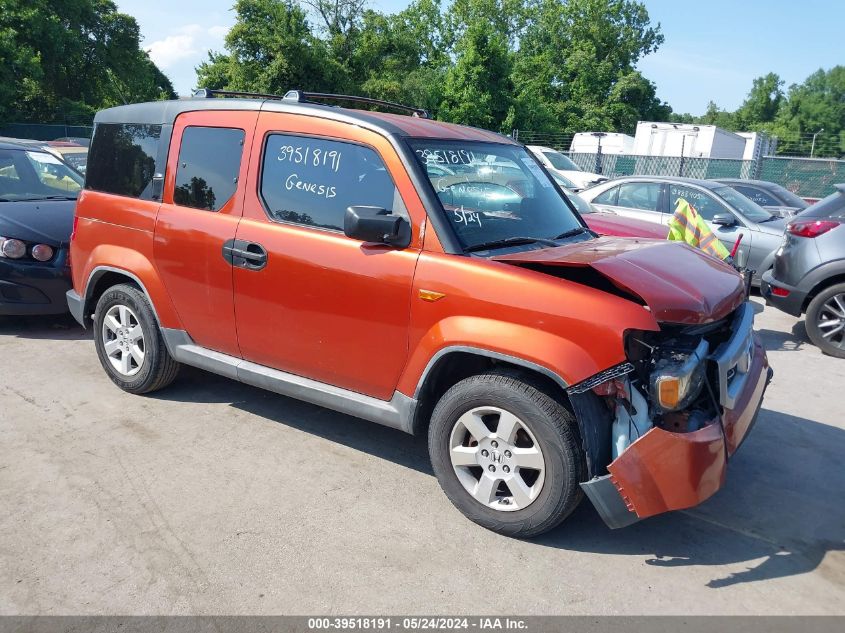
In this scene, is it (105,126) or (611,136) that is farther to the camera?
(611,136)

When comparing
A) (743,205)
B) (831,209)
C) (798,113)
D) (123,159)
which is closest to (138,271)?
(123,159)

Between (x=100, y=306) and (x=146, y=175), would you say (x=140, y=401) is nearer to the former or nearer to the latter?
(x=100, y=306)

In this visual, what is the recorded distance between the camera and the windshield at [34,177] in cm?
705

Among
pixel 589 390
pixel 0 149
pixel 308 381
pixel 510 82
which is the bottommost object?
pixel 308 381

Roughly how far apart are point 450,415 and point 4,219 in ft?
17.0

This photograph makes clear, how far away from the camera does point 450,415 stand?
3346 millimetres

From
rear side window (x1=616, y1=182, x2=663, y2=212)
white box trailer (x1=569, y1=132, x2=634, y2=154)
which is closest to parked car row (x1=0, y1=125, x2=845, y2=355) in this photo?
rear side window (x1=616, y1=182, x2=663, y2=212)

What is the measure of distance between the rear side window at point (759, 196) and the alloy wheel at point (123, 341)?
978 cm

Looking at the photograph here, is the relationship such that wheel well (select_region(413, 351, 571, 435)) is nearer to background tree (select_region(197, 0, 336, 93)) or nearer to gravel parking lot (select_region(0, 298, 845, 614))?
gravel parking lot (select_region(0, 298, 845, 614))

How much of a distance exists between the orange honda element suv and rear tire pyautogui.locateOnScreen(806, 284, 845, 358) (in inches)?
136

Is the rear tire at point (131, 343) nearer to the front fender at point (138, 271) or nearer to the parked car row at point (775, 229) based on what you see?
the front fender at point (138, 271)

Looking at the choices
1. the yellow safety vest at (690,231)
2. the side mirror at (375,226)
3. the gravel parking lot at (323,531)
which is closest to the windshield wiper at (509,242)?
the side mirror at (375,226)
